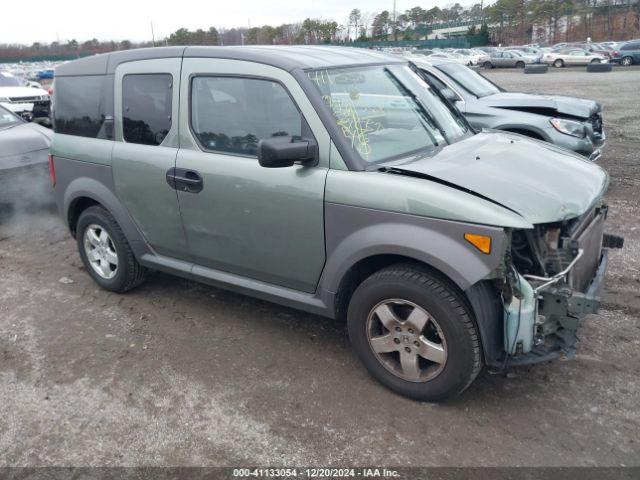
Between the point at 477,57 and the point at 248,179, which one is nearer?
the point at 248,179

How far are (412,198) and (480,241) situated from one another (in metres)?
0.43

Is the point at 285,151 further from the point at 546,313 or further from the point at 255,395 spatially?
the point at 546,313

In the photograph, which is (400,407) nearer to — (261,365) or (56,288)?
(261,365)

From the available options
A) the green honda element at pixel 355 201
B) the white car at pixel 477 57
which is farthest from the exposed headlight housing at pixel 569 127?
the white car at pixel 477 57

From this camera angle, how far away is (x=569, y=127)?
7418 mm

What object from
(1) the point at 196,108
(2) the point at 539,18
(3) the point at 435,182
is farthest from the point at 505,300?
(2) the point at 539,18

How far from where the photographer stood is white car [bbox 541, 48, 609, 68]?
127 ft

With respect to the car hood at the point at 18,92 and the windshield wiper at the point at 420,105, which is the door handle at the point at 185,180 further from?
the car hood at the point at 18,92

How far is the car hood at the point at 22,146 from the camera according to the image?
22.9 feet

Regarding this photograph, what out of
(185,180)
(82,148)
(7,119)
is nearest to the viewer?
(185,180)

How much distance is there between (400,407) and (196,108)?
2405 millimetres

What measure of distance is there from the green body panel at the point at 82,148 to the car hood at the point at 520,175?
2.44 metres

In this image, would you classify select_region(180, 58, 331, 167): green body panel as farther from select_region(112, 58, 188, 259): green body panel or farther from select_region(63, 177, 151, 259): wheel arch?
select_region(63, 177, 151, 259): wheel arch

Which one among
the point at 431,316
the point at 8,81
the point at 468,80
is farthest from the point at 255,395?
the point at 8,81
